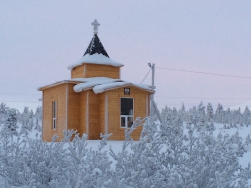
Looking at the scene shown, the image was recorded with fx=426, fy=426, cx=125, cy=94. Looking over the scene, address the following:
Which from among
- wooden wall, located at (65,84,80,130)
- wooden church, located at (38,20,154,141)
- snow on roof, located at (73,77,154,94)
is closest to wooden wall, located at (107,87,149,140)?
wooden church, located at (38,20,154,141)

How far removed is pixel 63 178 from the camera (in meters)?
7.48

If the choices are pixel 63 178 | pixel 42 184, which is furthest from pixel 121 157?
pixel 42 184

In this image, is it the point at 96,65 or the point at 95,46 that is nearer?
the point at 96,65

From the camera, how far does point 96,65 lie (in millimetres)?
22734

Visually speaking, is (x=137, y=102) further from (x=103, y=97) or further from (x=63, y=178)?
(x=63, y=178)

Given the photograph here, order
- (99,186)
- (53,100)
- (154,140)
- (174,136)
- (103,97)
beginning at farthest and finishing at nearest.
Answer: (53,100)
(103,97)
(174,136)
(154,140)
(99,186)

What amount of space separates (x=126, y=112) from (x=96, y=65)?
342 cm

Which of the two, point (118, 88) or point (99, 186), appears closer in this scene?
point (99, 186)

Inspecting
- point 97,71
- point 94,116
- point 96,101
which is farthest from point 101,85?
point 97,71

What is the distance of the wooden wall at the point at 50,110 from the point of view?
21484 millimetres

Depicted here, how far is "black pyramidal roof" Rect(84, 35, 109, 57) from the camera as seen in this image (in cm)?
2344

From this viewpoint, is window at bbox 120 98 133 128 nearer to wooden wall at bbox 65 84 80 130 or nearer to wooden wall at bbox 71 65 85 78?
wooden wall at bbox 65 84 80 130

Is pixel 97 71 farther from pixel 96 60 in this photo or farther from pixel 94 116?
pixel 94 116

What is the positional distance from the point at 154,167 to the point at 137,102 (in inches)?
549
